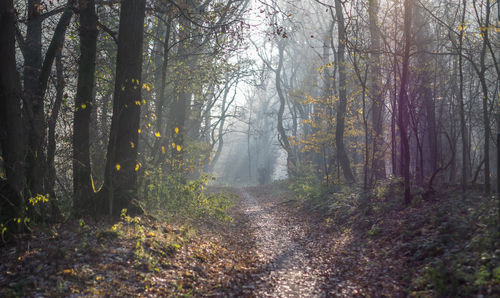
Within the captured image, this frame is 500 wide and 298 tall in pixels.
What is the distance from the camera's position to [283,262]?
301 inches

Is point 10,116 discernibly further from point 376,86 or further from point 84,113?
point 376,86

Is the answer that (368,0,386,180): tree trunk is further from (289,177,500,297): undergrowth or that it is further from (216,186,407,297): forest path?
(216,186,407,297): forest path

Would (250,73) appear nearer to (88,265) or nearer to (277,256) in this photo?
(277,256)

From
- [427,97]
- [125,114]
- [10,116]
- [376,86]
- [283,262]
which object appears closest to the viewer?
[10,116]

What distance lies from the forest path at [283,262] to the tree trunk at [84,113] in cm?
403

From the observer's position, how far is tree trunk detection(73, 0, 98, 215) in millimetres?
7547

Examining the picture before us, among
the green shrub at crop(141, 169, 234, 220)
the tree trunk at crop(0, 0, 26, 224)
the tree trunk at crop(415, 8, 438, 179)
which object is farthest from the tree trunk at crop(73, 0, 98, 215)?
the tree trunk at crop(415, 8, 438, 179)

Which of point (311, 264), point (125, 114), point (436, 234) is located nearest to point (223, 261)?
point (311, 264)

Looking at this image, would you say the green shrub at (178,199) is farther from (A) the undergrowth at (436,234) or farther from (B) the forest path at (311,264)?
(A) the undergrowth at (436,234)

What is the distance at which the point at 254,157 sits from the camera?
58750mm

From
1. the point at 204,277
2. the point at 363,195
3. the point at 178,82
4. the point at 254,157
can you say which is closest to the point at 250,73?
the point at 178,82

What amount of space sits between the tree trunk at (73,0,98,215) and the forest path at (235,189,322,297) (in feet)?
13.2

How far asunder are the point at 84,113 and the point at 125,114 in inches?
33.2

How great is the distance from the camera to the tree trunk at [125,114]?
791 cm
